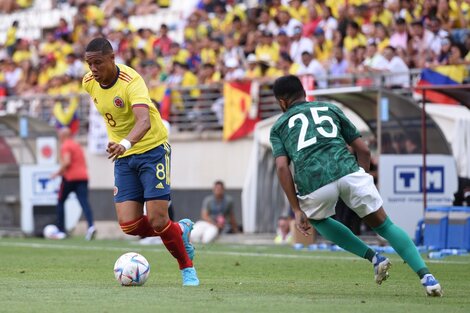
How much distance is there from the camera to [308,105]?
33.7ft

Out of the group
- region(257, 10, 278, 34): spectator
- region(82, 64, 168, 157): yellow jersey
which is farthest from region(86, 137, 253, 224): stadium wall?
region(82, 64, 168, 157): yellow jersey

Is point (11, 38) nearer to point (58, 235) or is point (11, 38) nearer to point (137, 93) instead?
point (58, 235)

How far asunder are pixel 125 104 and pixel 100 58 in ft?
1.64

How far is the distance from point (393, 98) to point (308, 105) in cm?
938

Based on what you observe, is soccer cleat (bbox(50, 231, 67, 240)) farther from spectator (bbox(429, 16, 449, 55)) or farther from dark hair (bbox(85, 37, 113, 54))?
dark hair (bbox(85, 37, 113, 54))

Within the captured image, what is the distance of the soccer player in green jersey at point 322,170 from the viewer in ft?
32.8

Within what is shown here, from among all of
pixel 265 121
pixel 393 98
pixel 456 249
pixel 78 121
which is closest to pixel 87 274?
pixel 456 249

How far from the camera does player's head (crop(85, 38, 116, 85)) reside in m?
10.8

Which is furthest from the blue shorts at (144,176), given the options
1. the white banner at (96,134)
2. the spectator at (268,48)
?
the white banner at (96,134)

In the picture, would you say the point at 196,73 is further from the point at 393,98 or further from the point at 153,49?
the point at 393,98

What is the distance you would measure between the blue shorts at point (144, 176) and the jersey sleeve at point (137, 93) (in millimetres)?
512

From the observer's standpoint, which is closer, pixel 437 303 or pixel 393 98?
pixel 437 303

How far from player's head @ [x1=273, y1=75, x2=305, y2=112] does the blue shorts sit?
1.41 meters

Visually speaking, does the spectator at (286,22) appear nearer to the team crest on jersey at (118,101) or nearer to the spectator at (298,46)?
the spectator at (298,46)
